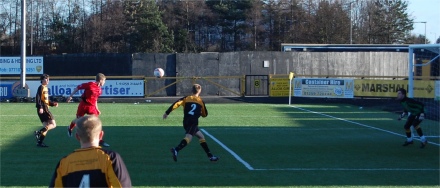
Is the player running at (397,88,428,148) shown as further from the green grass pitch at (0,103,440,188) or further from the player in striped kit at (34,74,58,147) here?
the player in striped kit at (34,74,58,147)

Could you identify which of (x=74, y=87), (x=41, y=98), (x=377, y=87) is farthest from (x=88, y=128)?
(x=74, y=87)

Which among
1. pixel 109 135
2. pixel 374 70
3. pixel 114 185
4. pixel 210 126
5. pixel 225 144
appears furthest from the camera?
pixel 374 70

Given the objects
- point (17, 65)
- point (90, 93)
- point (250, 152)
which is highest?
point (17, 65)

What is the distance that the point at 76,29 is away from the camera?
6625 centimetres

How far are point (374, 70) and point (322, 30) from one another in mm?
19972

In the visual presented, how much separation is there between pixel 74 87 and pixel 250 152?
79.6 feet

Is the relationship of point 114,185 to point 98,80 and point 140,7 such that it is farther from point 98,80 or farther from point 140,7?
point 140,7

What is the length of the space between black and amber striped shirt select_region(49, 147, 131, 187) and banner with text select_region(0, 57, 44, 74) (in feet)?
137

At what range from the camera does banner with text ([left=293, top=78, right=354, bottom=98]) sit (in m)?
36.5

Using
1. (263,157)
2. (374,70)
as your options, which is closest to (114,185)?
(263,157)

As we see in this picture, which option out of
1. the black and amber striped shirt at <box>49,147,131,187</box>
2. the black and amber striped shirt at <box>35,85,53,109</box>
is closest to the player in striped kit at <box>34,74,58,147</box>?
the black and amber striped shirt at <box>35,85,53,109</box>

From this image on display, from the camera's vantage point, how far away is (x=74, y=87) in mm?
37781

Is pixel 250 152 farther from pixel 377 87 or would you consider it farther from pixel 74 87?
pixel 74 87

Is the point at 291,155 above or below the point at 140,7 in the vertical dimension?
Result: below
